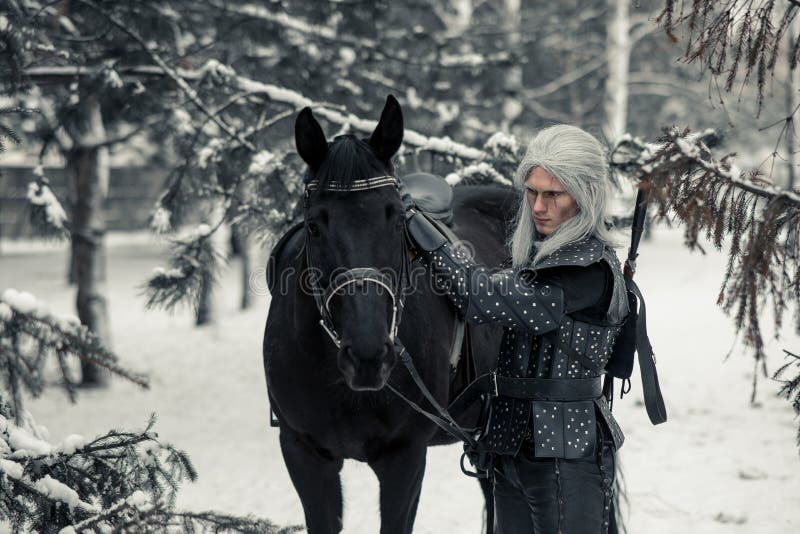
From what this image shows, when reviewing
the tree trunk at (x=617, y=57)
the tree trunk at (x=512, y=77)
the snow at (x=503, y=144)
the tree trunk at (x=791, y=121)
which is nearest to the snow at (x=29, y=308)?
the tree trunk at (x=791, y=121)

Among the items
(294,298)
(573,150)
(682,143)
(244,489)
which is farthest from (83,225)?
(682,143)

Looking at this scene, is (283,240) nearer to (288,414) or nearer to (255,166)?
(288,414)

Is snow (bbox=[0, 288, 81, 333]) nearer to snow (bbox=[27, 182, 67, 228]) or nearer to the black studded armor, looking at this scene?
the black studded armor

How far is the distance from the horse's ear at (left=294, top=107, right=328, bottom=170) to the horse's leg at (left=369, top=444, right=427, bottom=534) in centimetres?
118

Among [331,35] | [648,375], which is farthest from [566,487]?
[331,35]

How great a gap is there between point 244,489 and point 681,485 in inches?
123

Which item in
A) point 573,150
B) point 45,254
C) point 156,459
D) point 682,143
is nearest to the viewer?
point 682,143

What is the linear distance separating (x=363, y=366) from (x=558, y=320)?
62 cm

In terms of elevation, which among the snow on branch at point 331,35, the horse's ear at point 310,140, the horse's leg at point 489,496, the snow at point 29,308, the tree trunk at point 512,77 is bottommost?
the horse's leg at point 489,496

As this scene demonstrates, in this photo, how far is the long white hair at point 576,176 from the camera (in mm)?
2332

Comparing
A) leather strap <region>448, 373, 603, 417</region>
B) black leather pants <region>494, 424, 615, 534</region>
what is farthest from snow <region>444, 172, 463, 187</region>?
black leather pants <region>494, 424, 615, 534</region>

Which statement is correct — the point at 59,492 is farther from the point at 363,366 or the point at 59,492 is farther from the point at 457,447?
the point at 457,447

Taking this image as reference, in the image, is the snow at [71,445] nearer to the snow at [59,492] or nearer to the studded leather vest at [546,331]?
the snow at [59,492]

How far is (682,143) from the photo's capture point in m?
1.83
